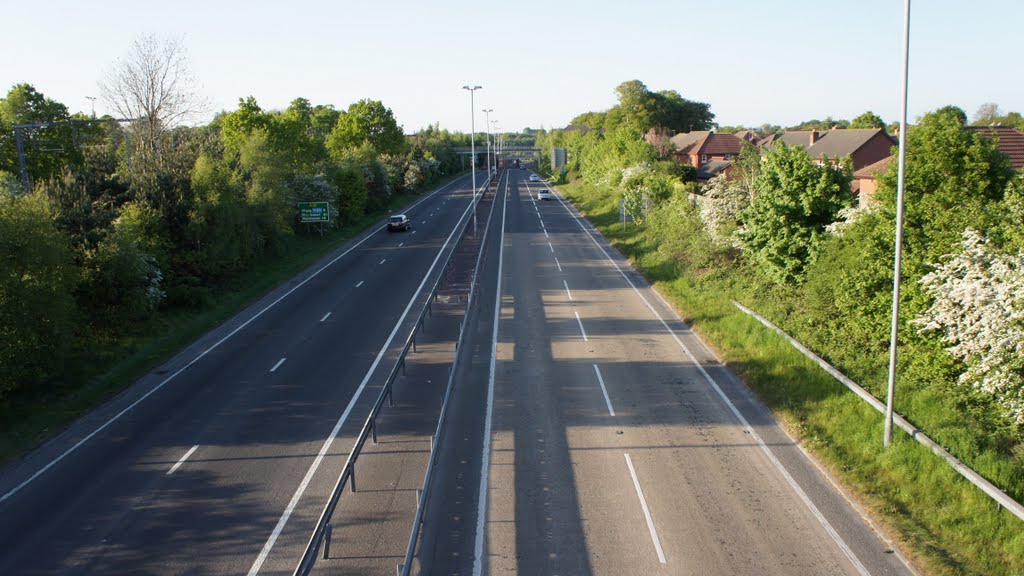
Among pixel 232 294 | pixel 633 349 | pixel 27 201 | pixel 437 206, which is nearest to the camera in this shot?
pixel 27 201

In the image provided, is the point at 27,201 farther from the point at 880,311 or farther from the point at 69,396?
the point at 880,311

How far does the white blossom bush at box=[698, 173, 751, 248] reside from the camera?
30608 millimetres

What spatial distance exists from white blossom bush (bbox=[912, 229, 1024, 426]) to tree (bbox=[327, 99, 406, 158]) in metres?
70.4

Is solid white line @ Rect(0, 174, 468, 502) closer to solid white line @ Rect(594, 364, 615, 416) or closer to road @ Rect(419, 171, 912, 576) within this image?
road @ Rect(419, 171, 912, 576)

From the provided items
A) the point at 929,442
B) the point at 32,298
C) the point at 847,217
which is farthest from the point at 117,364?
the point at 847,217

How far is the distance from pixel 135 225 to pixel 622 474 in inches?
824

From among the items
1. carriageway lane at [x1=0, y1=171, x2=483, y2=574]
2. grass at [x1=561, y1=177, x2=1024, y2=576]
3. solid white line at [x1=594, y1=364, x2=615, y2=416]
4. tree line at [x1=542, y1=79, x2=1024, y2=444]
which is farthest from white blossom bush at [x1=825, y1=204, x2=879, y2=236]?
carriageway lane at [x1=0, y1=171, x2=483, y2=574]

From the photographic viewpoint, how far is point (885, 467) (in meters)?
13.9

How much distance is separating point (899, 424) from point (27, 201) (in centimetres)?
2268

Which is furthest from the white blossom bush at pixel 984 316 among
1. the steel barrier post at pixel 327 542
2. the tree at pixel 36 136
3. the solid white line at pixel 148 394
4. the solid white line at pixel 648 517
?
the tree at pixel 36 136

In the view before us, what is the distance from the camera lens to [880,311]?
18516 millimetres

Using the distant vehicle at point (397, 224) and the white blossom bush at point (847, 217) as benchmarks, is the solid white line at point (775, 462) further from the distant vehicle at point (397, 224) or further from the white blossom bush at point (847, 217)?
→ the distant vehicle at point (397, 224)

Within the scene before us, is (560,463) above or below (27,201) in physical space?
below

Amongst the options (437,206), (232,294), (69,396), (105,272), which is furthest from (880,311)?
(437,206)
